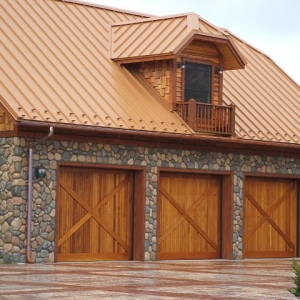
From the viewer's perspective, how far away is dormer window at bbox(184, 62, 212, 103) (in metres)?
29.6

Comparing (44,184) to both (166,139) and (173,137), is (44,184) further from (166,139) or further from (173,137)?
(166,139)

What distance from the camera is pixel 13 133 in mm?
24766

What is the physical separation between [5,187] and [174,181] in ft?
18.2

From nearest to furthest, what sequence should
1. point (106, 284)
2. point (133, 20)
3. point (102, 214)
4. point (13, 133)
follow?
point (106, 284), point (13, 133), point (102, 214), point (133, 20)

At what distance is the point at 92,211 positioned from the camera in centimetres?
2670

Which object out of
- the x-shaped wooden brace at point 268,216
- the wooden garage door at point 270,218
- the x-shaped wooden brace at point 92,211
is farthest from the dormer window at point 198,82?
the x-shaped wooden brace at point 92,211

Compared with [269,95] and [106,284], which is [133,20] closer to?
[269,95]

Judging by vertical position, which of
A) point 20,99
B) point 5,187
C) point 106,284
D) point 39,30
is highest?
point 39,30

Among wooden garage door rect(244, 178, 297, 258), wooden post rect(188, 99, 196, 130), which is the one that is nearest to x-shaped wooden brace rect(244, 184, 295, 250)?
wooden garage door rect(244, 178, 297, 258)

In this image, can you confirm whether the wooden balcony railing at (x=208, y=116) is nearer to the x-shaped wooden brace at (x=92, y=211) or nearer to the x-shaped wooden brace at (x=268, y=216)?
the x-shaped wooden brace at (x=268, y=216)

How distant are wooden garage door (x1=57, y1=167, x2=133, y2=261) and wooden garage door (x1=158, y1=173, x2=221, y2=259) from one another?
114 centimetres

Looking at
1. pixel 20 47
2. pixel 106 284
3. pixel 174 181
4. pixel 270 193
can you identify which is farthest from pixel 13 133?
pixel 270 193

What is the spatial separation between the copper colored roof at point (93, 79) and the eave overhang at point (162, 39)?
4 centimetres

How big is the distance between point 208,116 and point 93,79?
347 cm
